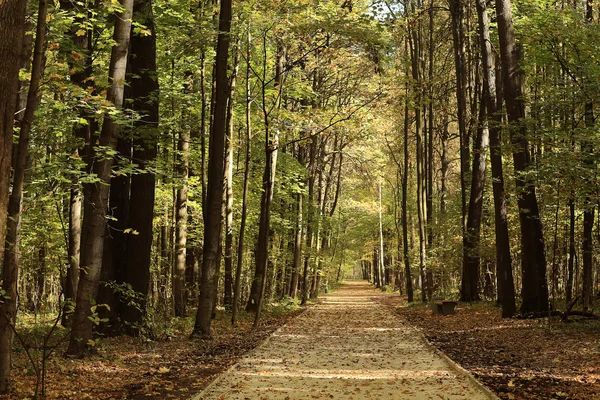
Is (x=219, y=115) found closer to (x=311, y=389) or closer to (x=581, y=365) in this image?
(x=311, y=389)

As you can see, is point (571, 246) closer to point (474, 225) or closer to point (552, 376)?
point (474, 225)

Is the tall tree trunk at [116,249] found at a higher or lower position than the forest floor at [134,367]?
higher

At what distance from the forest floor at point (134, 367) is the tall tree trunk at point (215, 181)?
30.5 inches

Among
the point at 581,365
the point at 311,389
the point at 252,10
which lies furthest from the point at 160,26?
the point at 581,365

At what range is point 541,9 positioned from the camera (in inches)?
700

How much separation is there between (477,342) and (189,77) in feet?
40.5

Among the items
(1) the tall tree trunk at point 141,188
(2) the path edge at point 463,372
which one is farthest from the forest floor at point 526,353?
(1) the tall tree trunk at point 141,188

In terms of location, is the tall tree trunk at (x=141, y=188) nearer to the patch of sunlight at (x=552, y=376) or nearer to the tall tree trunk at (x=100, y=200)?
the tall tree trunk at (x=100, y=200)

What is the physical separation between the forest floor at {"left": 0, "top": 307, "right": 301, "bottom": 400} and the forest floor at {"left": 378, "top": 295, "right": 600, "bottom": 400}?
419 cm

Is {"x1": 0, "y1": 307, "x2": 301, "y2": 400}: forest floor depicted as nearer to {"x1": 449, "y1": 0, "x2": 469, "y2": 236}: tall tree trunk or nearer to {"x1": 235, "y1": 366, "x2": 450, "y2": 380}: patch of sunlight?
{"x1": 235, "y1": 366, "x2": 450, "y2": 380}: patch of sunlight

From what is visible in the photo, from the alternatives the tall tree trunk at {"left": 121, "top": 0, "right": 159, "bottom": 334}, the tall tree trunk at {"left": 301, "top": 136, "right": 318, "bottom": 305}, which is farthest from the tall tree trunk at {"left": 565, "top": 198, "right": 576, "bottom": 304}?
the tall tree trunk at {"left": 301, "top": 136, "right": 318, "bottom": 305}

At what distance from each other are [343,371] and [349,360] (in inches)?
55.6

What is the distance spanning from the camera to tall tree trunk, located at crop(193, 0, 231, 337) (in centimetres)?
1381

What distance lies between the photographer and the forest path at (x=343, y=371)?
7859 mm
